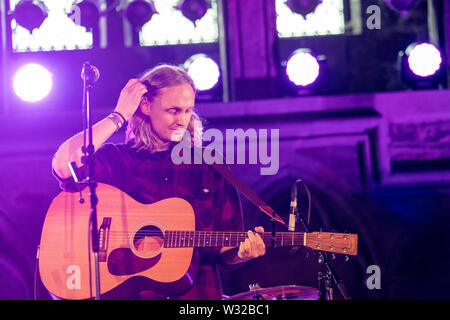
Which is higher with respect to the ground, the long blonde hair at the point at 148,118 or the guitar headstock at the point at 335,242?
the long blonde hair at the point at 148,118

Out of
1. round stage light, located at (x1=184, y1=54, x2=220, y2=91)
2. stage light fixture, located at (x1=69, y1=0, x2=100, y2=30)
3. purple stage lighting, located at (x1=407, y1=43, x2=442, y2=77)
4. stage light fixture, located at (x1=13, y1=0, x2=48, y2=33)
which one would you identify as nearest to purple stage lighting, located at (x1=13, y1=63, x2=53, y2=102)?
stage light fixture, located at (x1=13, y1=0, x2=48, y2=33)

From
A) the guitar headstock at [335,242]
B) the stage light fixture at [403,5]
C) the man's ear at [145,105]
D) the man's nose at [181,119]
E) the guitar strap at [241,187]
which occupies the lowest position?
the guitar headstock at [335,242]

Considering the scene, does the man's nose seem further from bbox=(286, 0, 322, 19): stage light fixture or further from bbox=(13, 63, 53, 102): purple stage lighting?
bbox=(286, 0, 322, 19): stage light fixture

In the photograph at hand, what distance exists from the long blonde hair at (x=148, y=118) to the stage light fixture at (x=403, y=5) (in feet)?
6.41

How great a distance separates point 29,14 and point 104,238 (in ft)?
6.85

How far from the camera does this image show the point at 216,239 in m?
3.46

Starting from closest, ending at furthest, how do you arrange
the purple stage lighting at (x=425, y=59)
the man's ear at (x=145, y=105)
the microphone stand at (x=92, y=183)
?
1. the microphone stand at (x=92, y=183)
2. the man's ear at (x=145, y=105)
3. the purple stage lighting at (x=425, y=59)

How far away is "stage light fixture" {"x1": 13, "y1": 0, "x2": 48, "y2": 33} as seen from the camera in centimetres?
438

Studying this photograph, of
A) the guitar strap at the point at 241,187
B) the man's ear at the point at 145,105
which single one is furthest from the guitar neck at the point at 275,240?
the man's ear at the point at 145,105

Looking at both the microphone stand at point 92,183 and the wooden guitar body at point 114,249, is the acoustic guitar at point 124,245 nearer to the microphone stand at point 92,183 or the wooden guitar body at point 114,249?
the wooden guitar body at point 114,249

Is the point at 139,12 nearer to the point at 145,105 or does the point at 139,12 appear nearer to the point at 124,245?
the point at 145,105

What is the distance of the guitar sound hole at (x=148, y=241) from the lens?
333 cm

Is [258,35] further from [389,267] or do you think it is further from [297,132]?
[389,267]
